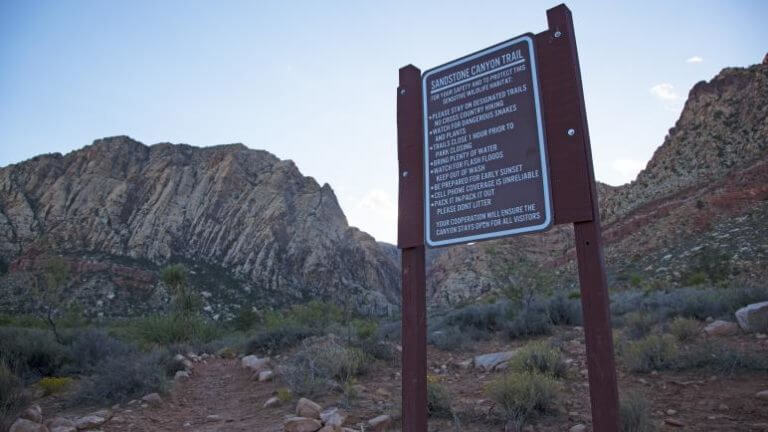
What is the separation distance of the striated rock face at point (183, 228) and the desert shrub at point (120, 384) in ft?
98.7

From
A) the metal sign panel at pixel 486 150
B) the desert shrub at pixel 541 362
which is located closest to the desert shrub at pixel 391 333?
the desert shrub at pixel 541 362

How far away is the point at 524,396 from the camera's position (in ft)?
18.2

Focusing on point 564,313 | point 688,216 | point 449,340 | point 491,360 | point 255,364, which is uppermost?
point 688,216

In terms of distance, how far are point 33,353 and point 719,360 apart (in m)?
12.3

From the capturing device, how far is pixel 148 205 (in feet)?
166

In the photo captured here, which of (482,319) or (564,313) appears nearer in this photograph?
(564,313)

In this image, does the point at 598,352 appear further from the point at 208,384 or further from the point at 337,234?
the point at 337,234

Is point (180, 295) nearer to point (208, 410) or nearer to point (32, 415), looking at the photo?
point (208, 410)

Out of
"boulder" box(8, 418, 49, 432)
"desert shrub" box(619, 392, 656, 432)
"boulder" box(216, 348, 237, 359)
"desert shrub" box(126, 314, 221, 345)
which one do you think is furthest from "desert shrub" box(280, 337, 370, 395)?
"desert shrub" box(126, 314, 221, 345)

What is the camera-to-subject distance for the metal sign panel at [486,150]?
393 centimetres

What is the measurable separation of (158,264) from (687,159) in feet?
156

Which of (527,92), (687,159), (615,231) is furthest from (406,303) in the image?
(687,159)

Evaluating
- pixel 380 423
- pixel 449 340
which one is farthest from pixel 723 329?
pixel 380 423

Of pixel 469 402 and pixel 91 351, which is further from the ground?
pixel 91 351
